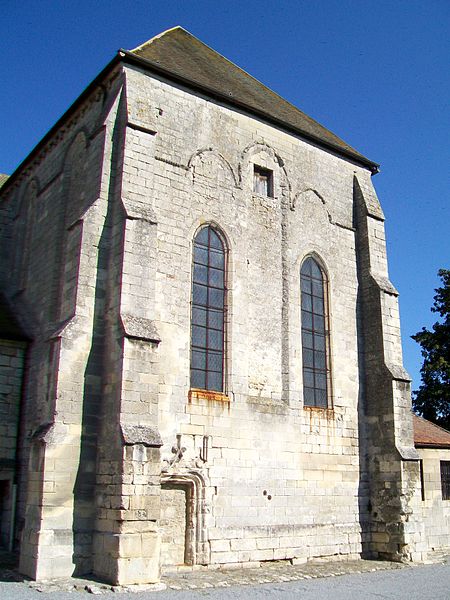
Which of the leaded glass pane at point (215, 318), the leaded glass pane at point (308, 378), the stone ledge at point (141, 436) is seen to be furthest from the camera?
the leaded glass pane at point (308, 378)

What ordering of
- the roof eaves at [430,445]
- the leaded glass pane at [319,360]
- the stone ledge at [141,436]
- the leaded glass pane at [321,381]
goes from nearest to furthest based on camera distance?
the stone ledge at [141,436] → the leaded glass pane at [321,381] → the leaded glass pane at [319,360] → the roof eaves at [430,445]

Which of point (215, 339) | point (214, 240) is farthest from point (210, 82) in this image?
point (215, 339)

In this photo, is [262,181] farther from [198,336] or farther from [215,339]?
[198,336]

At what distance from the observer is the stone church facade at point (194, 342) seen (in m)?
10.7

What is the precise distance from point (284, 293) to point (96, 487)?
239 inches

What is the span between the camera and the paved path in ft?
30.7

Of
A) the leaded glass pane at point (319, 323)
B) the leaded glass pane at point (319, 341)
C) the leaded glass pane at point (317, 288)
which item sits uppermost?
the leaded glass pane at point (317, 288)

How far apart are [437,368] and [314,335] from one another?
1298 centimetres

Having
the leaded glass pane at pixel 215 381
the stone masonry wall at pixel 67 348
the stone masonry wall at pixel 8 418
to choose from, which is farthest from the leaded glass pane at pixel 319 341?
the stone masonry wall at pixel 8 418

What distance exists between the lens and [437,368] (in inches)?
1023

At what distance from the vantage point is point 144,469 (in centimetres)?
1037

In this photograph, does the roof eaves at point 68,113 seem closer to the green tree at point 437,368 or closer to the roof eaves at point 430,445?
the roof eaves at point 430,445

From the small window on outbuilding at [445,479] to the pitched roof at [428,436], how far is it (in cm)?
51

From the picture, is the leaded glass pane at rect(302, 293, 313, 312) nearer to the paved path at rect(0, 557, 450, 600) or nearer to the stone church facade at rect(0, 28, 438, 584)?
the stone church facade at rect(0, 28, 438, 584)
